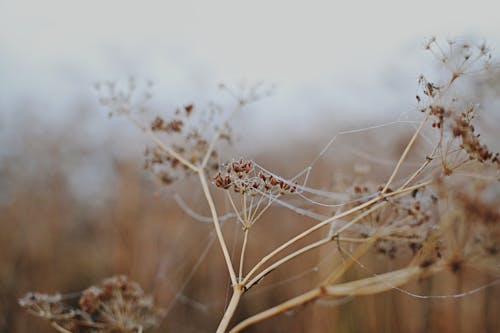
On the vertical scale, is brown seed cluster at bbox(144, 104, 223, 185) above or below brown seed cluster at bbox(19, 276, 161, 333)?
above

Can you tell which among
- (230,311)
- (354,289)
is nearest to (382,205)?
(354,289)

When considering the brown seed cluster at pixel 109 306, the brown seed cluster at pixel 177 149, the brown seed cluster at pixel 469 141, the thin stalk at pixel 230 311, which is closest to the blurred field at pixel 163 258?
the brown seed cluster at pixel 177 149

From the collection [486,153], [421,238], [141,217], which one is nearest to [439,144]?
[486,153]

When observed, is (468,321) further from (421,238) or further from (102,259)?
(102,259)

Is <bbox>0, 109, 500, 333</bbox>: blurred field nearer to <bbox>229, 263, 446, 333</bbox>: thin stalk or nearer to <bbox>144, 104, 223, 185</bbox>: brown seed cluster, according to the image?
<bbox>144, 104, 223, 185</bbox>: brown seed cluster

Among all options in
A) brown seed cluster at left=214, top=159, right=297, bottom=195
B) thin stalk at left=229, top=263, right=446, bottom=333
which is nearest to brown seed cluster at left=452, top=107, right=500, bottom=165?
→ thin stalk at left=229, top=263, right=446, bottom=333

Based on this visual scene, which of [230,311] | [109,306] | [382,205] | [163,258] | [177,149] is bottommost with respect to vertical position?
[230,311]

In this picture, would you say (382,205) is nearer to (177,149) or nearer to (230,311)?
(230,311)
